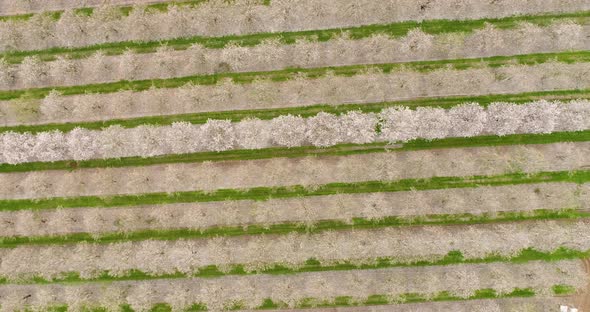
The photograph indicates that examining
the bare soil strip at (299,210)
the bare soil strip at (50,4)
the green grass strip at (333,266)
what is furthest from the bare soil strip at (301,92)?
the green grass strip at (333,266)

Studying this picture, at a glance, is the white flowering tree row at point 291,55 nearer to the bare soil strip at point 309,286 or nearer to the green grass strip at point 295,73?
the green grass strip at point 295,73

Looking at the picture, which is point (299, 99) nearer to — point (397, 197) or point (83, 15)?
point (397, 197)

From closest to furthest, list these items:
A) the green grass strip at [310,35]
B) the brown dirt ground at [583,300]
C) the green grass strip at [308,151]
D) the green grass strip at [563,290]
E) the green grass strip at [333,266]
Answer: the green grass strip at [563,290] < the brown dirt ground at [583,300] < the green grass strip at [333,266] < the green grass strip at [308,151] < the green grass strip at [310,35]

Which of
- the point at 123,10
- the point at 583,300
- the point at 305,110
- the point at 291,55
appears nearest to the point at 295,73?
the point at 291,55

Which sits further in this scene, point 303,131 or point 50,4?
point 50,4

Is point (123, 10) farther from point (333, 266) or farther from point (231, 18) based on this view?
point (333, 266)

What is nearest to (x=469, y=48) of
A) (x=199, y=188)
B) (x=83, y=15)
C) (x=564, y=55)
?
(x=564, y=55)
